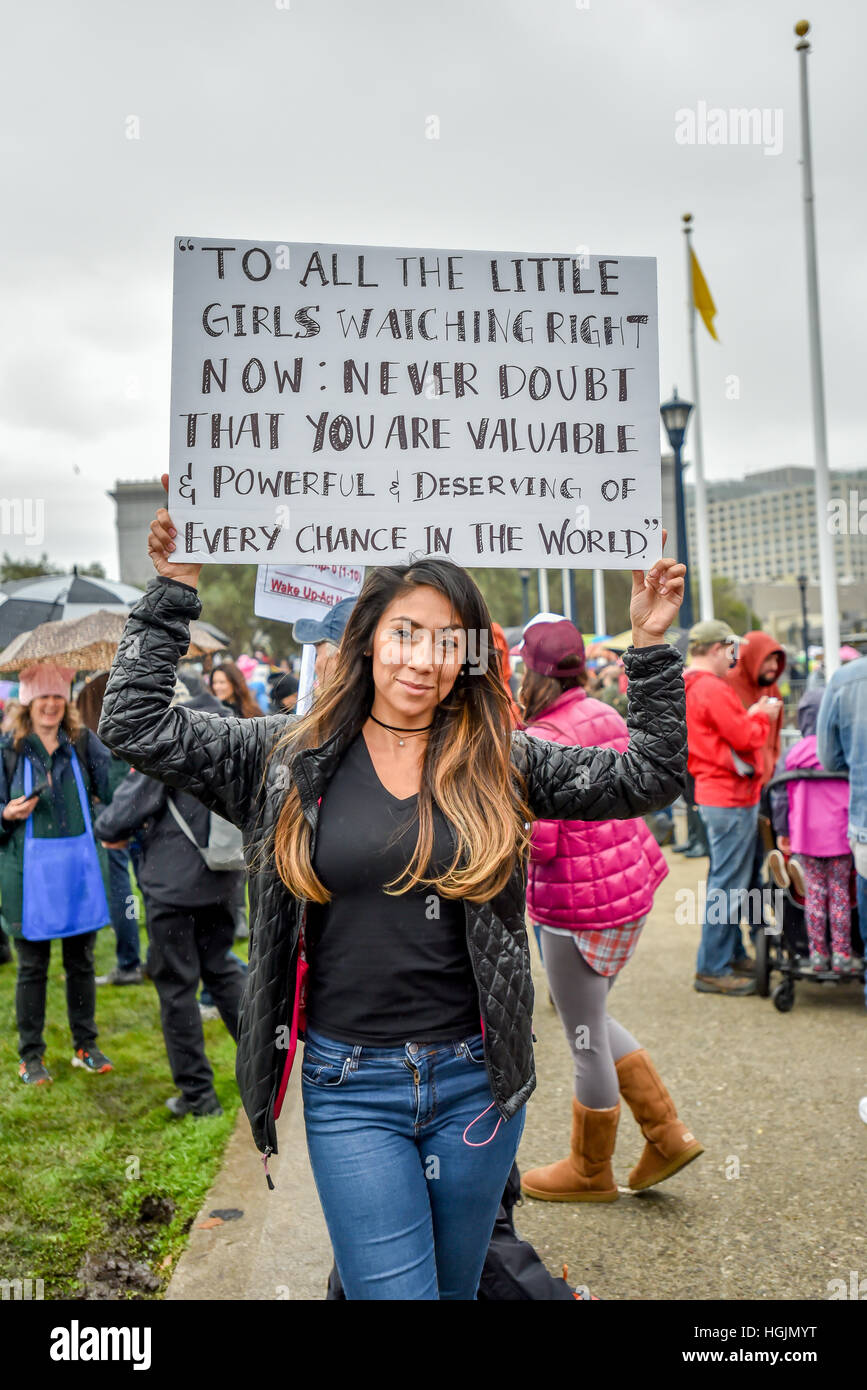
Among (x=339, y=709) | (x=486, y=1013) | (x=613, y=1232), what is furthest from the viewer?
(x=613, y=1232)

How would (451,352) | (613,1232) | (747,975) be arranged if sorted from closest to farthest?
(451,352), (613,1232), (747,975)

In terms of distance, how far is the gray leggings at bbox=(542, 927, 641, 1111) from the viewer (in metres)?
3.94

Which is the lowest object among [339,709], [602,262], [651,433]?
[339,709]

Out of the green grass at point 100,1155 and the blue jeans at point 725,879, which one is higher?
the blue jeans at point 725,879

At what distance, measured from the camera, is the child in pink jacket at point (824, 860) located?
21.0 feet

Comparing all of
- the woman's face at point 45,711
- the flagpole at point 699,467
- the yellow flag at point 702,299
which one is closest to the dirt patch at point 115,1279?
the woman's face at point 45,711

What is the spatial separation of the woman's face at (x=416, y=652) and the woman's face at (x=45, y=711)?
3714 mm

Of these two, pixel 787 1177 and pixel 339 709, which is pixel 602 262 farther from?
pixel 787 1177

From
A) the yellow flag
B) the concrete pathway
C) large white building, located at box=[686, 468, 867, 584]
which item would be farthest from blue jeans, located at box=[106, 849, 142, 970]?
large white building, located at box=[686, 468, 867, 584]

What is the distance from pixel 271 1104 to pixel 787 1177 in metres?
2.68

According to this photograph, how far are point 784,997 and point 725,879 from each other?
0.79 metres

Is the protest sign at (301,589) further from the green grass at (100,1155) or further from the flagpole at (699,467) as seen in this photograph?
the flagpole at (699,467)
